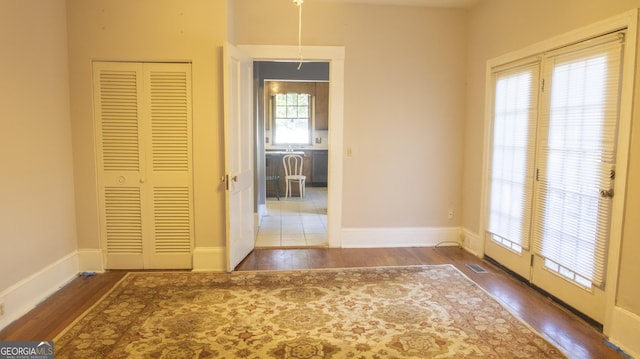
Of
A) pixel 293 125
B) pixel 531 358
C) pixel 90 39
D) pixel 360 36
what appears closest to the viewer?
pixel 531 358

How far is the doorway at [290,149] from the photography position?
5.42 meters

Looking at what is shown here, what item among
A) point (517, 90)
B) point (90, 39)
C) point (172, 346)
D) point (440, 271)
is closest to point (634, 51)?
point (517, 90)

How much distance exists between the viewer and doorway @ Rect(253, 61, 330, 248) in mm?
5418

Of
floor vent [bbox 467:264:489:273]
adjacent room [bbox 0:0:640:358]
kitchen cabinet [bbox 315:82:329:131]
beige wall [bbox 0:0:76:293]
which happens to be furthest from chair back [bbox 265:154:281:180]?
floor vent [bbox 467:264:489:273]

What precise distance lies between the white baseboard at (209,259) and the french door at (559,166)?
266 cm

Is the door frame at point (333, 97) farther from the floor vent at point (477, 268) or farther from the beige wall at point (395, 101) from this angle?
the floor vent at point (477, 268)

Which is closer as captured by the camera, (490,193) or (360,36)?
(490,193)

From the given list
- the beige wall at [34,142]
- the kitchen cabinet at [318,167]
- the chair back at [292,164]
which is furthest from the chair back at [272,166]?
the beige wall at [34,142]

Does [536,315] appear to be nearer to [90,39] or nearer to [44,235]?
[44,235]

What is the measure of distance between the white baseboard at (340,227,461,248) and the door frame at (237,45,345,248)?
0.52ft

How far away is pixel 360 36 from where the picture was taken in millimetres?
4305

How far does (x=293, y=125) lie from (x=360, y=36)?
18.0 ft

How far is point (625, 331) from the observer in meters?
2.37

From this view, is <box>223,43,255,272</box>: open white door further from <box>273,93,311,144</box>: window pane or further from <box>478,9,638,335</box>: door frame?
<box>273,93,311,144</box>: window pane
